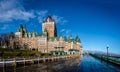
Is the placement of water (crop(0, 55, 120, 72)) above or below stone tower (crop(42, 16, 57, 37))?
below

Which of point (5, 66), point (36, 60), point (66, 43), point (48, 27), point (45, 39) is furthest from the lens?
point (48, 27)

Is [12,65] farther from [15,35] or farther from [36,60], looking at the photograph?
[15,35]

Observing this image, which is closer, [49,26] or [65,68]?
[65,68]

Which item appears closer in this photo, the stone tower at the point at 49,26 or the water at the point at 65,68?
the water at the point at 65,68

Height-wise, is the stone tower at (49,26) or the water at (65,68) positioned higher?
the stone tower at (49,26)

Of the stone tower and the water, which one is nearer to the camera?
the water

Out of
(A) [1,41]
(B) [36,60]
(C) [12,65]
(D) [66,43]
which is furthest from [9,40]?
(C) [12,65]

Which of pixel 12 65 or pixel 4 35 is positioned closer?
pixel 12 65

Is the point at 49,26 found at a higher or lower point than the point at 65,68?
higher

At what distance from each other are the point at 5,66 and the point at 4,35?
118 meters

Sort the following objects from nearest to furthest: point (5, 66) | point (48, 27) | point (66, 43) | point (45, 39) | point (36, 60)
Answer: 1. point (5, 66)
2. point (36, 60)
3. point (45, 39)
4. point (66, 43)
5. point (48, 27)

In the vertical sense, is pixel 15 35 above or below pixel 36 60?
above

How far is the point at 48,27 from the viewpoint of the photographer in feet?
535

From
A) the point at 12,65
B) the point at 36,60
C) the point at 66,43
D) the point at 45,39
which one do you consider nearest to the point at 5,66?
the point at 12,65
